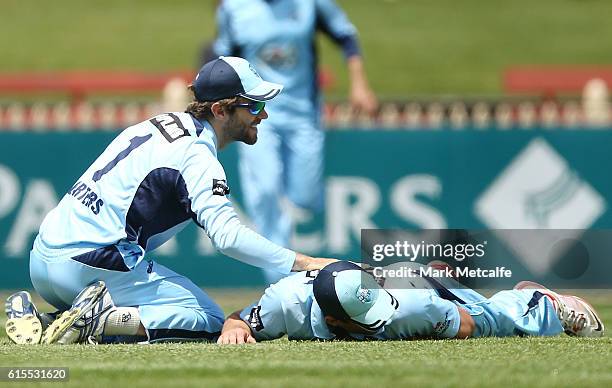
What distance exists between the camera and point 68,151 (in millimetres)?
11172

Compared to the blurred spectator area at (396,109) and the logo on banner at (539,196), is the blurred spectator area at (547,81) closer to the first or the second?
the blurred spectator area at (396,109)

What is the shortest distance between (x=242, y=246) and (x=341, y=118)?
9.24 m

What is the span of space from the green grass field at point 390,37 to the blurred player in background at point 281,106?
15.9m

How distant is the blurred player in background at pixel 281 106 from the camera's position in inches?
382

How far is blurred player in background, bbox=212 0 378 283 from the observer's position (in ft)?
31.8

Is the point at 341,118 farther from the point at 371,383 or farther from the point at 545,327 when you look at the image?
the point at 371,383

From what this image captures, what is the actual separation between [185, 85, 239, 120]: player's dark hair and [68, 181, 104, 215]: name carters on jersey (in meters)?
0.64

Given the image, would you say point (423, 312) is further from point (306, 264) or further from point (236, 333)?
point (236, 333)

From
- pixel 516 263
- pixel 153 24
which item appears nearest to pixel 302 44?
pixel 516 263

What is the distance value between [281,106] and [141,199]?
379 cm

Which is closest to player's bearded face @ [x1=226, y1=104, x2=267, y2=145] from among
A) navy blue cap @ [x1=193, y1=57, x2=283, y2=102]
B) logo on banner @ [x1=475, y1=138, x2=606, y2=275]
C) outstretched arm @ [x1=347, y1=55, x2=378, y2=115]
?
navy blue cap @ [x1=193, y1=57, x2=283, y2=102]

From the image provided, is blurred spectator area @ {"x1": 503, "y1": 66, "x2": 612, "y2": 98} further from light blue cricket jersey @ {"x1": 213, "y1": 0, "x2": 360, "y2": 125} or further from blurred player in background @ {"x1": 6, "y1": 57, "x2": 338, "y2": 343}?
blurred player in background @ {"x1": 6, "y1": 57, "x2": 338, "y2": 343}

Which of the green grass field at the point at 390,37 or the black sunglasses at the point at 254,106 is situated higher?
the black sunglasses at the point at 254,106

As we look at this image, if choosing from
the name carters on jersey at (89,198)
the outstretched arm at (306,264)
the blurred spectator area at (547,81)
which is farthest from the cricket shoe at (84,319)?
the blurred spectator area at (547,81)
